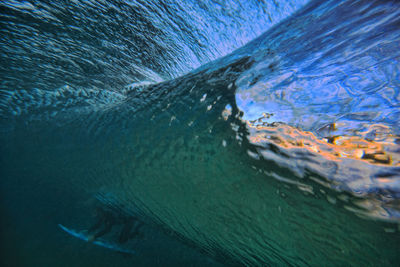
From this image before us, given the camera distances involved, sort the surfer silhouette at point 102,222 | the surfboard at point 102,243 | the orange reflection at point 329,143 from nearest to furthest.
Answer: the orange reflection at point 329,143, the surfboard at point 102,243, the surfer silhouette at point 102,222

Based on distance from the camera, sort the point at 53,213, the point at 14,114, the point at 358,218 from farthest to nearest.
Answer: the point at 14,114
the point at 53,213
the point at 358,218

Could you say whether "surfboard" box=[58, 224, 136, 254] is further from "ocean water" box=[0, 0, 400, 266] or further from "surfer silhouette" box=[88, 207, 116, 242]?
"ocean water" box=[0, 0, 400, 266]

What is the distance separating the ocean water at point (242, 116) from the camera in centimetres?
153

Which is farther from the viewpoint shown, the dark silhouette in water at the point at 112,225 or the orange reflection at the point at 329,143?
the dark silhouette in water at the point at 112,225

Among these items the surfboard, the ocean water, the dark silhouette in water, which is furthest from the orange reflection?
the surfboard

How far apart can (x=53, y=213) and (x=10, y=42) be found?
7.41m

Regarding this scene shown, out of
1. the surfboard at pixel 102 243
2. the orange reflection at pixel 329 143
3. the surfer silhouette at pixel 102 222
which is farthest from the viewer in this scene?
the surfer silhouette at pixel 102 222

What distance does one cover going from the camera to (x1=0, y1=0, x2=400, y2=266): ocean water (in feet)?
5.00

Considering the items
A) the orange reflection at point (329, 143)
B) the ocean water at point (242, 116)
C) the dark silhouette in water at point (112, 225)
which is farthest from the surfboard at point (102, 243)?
the orange reflection at point (329, 143)

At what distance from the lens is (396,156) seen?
1.43m

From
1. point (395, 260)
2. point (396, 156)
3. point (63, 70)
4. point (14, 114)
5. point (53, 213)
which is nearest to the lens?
point (396, 156)

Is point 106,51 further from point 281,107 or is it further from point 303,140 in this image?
point 303,140

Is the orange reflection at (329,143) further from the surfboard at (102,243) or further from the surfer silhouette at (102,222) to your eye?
the surfer silhouette at (102,222)

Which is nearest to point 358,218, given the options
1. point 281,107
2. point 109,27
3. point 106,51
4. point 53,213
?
point 281,107
